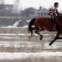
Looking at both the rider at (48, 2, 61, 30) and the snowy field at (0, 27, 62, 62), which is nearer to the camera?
the snowy field at (0, 27, 62, 62)

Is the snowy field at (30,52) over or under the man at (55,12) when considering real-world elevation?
under

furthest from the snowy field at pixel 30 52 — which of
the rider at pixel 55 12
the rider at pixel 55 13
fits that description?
the rider at pixel 55 12

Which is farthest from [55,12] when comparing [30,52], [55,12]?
[30,52]

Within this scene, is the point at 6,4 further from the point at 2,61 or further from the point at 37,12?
the point at 2,61

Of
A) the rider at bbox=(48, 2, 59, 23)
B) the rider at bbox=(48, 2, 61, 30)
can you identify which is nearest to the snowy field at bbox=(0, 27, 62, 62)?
the rider at bbox=(48, 2, 61, 30)

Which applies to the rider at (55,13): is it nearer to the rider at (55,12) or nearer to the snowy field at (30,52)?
the rider at (55,12)

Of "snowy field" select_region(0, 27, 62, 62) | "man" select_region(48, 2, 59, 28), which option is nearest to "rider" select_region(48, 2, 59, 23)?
"man" select_region(48, 2, 59, 28)

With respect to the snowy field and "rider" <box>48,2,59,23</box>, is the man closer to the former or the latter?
"rider" <box>48,2,59,23</box>

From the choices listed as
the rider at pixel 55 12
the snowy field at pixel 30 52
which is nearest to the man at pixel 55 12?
the rider at pixel 55 12

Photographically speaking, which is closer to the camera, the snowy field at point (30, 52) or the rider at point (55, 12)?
the snowy field at point (30, 52)

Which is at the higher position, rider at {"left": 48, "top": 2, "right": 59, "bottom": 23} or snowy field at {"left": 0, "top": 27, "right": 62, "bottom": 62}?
rider at {"left": 48, "top": 2, "right": 59, "bottom": 23}

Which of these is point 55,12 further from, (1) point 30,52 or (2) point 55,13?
(1) point 30,52

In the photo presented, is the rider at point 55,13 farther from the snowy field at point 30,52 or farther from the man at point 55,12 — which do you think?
the snowy field at point 30,52

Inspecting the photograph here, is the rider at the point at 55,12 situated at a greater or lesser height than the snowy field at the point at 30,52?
greater
